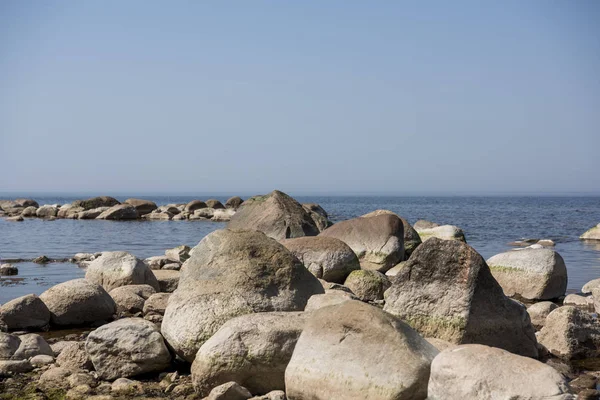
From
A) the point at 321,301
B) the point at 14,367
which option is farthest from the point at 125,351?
the point at 321,301

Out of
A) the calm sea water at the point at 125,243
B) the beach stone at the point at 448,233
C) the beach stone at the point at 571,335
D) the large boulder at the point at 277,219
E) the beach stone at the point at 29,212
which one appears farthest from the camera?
the beach stone at the point at 29,212

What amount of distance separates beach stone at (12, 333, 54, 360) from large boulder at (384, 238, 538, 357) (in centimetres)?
500

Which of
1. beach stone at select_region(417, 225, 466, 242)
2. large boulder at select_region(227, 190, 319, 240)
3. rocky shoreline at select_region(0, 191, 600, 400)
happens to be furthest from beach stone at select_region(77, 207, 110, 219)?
rocky shoreline at select_region(0, 191, 600, 400)

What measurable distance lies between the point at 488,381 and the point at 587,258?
1898 centimetres

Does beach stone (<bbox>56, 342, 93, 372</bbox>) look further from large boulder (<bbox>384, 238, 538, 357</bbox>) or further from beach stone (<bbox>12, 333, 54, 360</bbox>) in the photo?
large boulder (<bbox>384, 238, 538, 357</bbox>)

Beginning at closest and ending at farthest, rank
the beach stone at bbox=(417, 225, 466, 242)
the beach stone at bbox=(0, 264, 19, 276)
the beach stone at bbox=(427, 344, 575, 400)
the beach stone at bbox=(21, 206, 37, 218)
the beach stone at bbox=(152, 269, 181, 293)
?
the beach stone at bbox=(427, 344, 575, 400)
the beach stone at bbox=(152, 269, 181, 293)
the beach stone at bbox=(0, 264, 19, 276)
the beach stone at bbox=(417, 225, 466, 242)
the beach stone at bbox=(21, 206, 37, 218)

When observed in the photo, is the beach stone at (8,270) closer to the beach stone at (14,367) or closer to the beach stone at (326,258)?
the beach stone at (326,258)

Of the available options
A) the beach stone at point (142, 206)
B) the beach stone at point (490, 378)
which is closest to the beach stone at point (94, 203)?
the beach stone at point (142, 206)

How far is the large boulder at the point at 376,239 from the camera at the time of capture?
1855cm

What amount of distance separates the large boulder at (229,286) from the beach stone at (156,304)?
8.97 feet

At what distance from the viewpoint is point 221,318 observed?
9086mm

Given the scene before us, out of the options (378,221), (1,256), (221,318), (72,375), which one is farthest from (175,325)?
(1,256)

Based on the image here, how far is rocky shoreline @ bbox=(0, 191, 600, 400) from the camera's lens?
6961mm

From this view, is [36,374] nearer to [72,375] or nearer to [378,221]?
[72,375]
